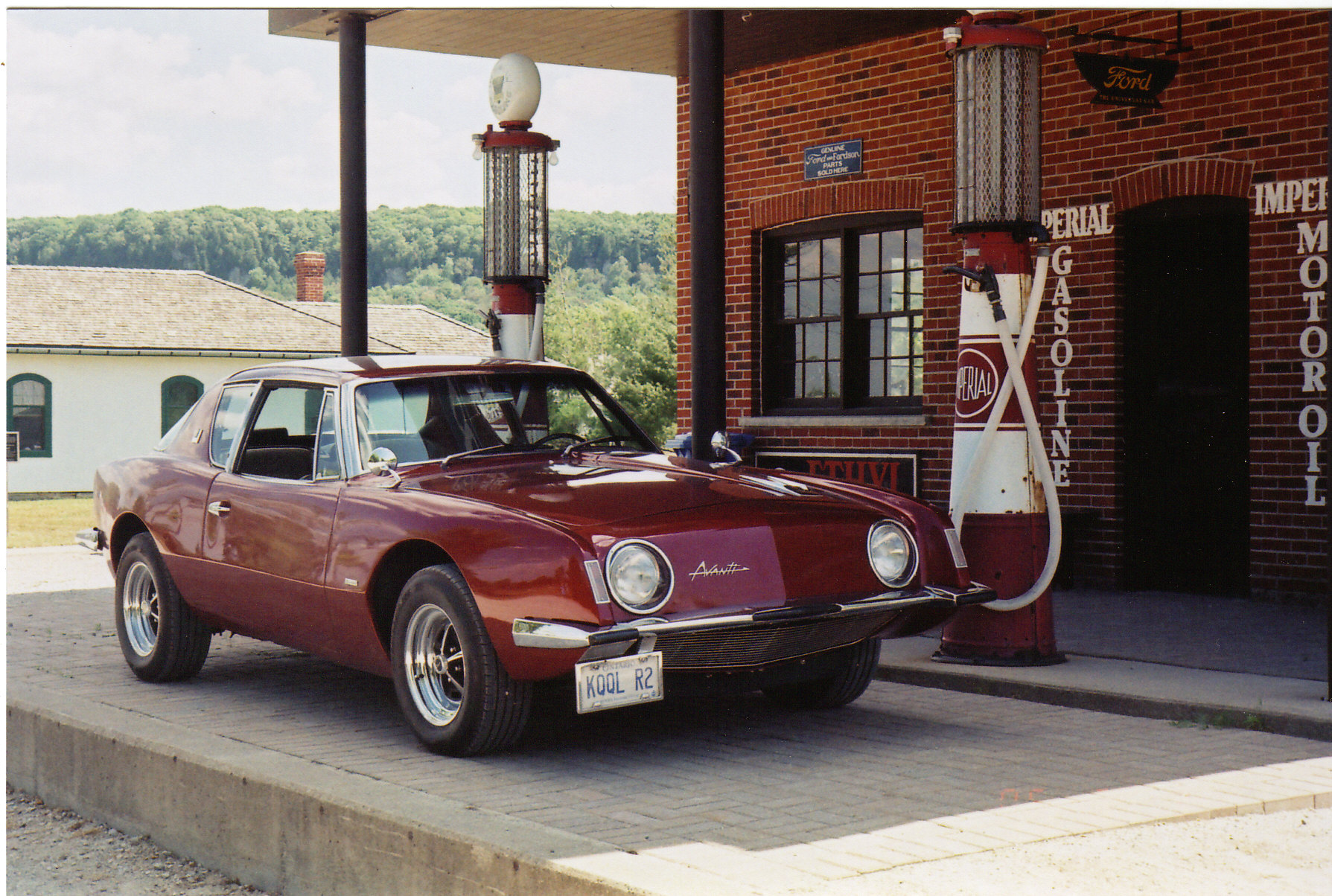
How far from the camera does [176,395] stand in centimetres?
3481

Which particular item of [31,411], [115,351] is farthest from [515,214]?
[115,351]

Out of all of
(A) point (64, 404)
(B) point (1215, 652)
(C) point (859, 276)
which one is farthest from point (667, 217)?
(B) point (1215, 652)

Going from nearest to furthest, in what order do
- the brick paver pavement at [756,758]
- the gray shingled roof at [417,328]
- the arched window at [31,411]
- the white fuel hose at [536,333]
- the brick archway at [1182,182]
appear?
the brick paver pavement at [756,758] < the brick archway at [1182,182] < the white fuel hose at [536,333] < the arched window at [31,411] < the gray shingled roof at [417,328]

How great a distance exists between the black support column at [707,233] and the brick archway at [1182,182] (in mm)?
3287

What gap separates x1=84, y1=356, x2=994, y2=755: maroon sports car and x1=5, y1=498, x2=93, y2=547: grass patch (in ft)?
26.8

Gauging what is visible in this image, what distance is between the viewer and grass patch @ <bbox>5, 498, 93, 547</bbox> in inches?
724

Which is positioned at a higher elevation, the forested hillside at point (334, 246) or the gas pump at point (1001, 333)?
the forested hillside at point (334, 246)

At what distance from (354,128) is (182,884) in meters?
6.27

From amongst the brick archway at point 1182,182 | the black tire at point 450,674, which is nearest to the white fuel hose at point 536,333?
the brick archway at point 1182,182

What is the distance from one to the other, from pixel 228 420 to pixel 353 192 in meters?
3.46

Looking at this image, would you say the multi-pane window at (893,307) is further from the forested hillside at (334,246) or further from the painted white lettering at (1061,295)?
the forested hillside at (334,246)

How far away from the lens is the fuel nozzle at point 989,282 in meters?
6.79

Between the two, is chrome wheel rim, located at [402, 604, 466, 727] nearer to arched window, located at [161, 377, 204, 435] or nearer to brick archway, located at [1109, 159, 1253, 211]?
brick archway, located at [1109, 159, 1253, 211]

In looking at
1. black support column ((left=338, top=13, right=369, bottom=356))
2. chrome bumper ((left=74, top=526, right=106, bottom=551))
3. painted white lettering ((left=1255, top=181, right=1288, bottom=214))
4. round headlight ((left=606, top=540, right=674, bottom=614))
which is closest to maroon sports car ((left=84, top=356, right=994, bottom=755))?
round headlight ((left=606, top=540, right=674, bottom=614))
